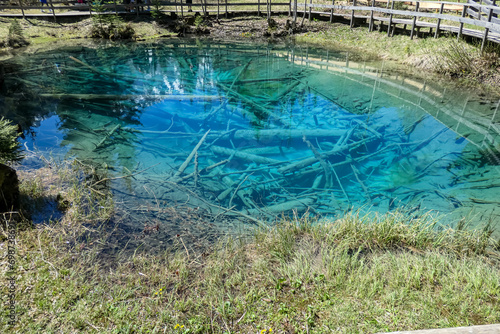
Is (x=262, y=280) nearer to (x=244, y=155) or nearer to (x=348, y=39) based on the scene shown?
(x=244, y=155)

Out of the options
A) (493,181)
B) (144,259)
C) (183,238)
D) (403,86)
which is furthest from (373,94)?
(144,259)

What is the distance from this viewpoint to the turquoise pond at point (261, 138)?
5941mm

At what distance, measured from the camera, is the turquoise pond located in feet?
19.5

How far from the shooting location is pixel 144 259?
4246 mm

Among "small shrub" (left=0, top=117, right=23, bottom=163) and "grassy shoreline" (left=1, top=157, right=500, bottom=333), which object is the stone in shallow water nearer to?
"small shrub" (left=0, top=117, right=23, bottom=163)

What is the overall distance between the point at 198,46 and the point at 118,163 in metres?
14.4

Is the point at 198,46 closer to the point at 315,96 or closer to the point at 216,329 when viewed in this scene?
the point at 315,96

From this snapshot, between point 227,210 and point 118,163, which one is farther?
point 118,163

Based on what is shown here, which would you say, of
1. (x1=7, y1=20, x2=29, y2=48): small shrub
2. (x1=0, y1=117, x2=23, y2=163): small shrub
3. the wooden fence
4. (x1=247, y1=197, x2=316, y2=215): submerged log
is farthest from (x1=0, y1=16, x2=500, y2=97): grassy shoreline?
(x1=0, y1=117, x2=23, y2=163): small shrub

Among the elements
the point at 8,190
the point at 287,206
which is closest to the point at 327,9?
the point at 287,206

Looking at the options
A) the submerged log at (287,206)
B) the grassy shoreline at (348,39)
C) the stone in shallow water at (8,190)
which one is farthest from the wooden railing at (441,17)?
the stone in shallow water at (8,190)

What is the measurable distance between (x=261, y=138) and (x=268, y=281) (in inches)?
201

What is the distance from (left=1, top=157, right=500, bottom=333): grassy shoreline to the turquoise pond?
0.86 meters

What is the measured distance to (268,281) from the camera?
3818 mm
